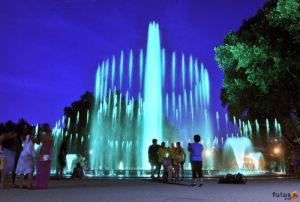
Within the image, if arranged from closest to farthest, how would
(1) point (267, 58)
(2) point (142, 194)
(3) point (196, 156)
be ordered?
(2) point (142, 194)
(3) point (196, 156)
(1) point (267, 58)

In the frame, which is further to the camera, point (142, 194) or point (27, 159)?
point (27, 159)

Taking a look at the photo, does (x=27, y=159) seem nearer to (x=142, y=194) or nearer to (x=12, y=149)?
(x=12, y=149)

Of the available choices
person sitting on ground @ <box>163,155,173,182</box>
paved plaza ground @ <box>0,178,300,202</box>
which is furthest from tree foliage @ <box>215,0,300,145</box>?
paved plaza ground @ <box>0,178,300,202</box>

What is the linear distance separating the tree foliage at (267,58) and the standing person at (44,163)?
12.4 m

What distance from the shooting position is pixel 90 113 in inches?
2557

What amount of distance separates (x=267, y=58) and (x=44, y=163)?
1335cm

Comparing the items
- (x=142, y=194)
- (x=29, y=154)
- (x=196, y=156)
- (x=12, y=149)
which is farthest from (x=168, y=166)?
Answer: (x=142, y=194)

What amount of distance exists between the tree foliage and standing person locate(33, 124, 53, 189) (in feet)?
40.6

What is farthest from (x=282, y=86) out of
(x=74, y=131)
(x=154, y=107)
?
(x=74, y=131)

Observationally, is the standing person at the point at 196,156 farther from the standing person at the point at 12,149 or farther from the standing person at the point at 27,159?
the standing person at the point at 12,149

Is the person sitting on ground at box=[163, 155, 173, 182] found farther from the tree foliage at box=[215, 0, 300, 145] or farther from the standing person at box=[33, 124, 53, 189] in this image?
the tree foliage at box=[215, 0, 300, 145]

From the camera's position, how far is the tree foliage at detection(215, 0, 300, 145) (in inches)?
763

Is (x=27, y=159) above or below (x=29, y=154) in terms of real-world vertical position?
below

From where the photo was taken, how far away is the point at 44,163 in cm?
1262
